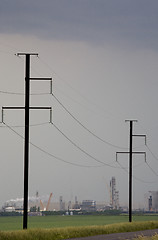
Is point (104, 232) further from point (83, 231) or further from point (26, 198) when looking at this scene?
point (26, 198)

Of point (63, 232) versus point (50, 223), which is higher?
point (63, 232)

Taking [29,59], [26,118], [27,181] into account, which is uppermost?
[29,59]

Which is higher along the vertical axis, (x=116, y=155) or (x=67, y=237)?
(x=116, y=155)

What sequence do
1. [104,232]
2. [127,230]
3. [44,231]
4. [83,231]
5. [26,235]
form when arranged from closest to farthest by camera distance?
1. [26,235]
2. [44,231]
3. [83,231]
4. [104,232]
5. [127,230]

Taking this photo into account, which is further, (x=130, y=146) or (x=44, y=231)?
(x=130, y=146)

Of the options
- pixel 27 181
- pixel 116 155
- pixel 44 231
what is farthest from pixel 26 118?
pixel 116 155

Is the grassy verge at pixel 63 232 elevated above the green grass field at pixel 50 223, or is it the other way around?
the grassy verge at pixel 63 232

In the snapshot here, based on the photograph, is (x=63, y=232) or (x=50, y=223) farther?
(x=50, y=223)

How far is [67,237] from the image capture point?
5081 cm

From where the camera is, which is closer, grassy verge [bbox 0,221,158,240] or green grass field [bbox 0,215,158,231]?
grassy verge [bbox 0,221,158,240]

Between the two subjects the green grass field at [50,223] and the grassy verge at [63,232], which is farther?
the green grass field at [50,223]

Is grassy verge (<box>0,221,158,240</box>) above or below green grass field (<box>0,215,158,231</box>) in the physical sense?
above

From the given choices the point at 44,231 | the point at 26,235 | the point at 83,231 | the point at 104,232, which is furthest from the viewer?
the point at 104,232

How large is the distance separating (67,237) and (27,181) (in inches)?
201
